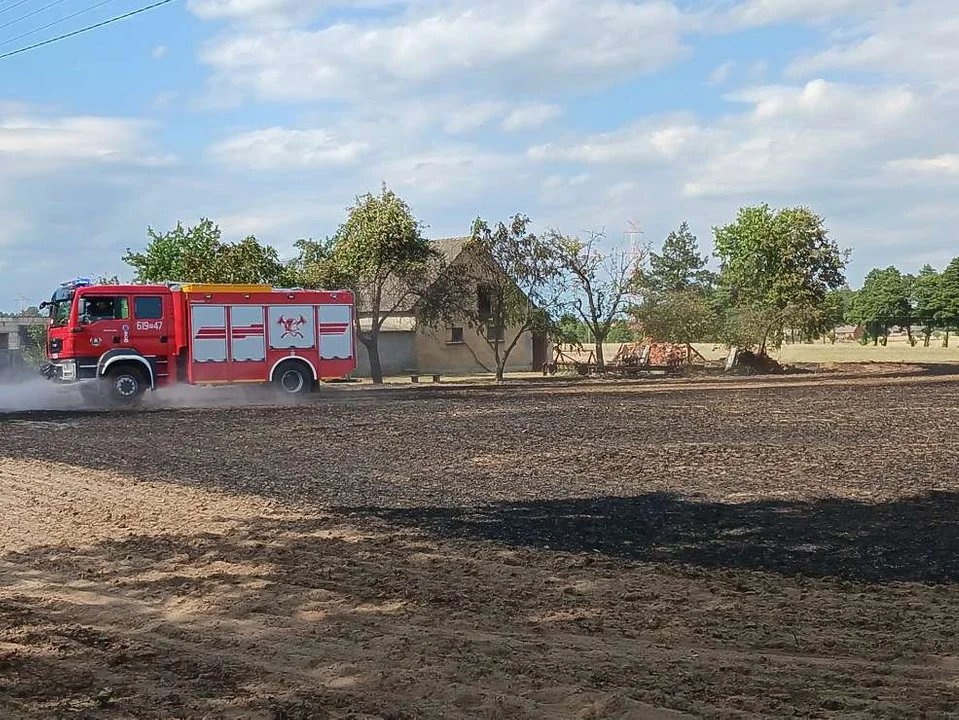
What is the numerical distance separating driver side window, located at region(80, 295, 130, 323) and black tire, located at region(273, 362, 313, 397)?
14.6 ft

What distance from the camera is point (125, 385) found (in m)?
28.3

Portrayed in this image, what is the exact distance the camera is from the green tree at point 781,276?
167ft

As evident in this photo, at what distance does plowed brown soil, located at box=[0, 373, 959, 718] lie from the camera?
544 centimetres

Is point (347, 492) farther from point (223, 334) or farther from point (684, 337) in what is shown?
point (684, 337)

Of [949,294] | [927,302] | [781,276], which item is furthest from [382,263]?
[927,302]

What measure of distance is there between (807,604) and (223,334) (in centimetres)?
2448

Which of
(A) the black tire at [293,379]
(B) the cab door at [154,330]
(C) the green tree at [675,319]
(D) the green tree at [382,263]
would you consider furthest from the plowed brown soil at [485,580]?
(C) the green tree at [675,319]

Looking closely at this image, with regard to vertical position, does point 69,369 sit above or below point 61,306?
below

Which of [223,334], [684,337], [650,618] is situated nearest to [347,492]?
[650,618]

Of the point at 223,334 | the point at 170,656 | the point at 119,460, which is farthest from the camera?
the point at 223,334

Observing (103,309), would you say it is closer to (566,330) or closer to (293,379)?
(293,379)

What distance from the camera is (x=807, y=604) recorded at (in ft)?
23.4

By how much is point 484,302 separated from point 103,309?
2161 centimetres

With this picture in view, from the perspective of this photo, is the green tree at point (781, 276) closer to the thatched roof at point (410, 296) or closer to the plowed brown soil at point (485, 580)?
the thatched roof at point (410, 296)
